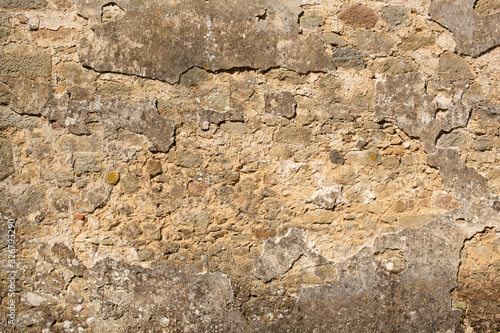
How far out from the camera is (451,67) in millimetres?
2283

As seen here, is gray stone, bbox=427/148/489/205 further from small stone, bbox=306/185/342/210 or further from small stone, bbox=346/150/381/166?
small stone, bbox=306/185/342/210

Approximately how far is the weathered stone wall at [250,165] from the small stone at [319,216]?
13 millimetres

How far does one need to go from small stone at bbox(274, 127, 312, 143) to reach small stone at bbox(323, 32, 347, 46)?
0.58m

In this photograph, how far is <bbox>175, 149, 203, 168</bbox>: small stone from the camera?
2.16 m

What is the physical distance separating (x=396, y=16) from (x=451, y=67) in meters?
0.49

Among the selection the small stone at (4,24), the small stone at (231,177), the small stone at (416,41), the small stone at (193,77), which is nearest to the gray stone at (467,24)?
the small stone at (416,41)

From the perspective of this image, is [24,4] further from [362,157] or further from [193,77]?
[362,157]

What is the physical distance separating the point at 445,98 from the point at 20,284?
2923 millimetres

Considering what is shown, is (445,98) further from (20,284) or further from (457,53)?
(20,284)

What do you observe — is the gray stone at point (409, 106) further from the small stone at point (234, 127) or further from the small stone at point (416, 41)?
the small stone at point (234, 127)

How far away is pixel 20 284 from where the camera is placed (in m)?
2.10

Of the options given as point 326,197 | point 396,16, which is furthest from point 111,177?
point 396,16

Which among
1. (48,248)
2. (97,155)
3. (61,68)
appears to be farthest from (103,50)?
(48,248)

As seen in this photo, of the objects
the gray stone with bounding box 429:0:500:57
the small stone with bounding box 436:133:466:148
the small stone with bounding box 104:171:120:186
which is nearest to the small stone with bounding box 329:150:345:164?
the small stone with bounding box 436:133:466:148
